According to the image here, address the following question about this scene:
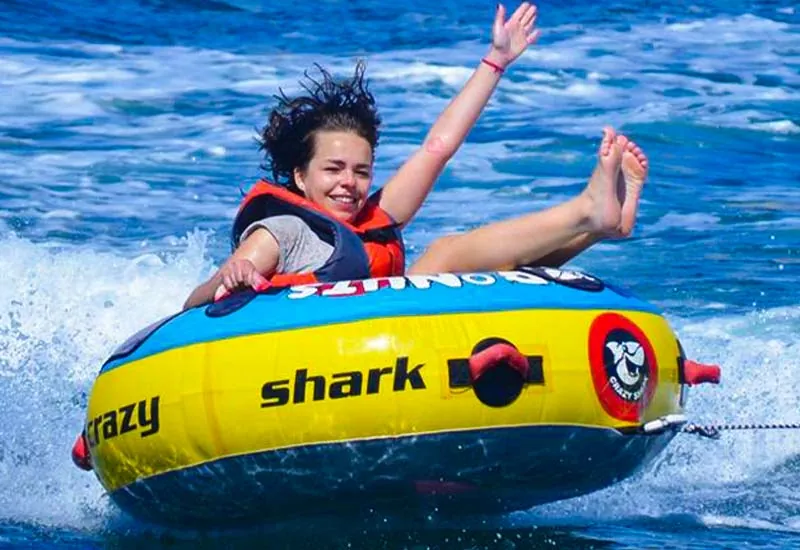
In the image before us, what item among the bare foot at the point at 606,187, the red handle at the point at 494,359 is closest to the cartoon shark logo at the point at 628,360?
the red handle at the point at 494,359

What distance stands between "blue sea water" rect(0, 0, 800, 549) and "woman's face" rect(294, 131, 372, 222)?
93cm

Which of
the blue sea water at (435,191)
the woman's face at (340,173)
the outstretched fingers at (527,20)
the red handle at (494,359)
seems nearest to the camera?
the red handle at (494,359)

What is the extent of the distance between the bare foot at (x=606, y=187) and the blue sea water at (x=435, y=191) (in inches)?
36.1

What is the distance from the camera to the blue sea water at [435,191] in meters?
5.43

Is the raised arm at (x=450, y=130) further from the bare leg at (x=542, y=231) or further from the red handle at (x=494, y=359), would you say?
the red handle at (x=494, y=359)

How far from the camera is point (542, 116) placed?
12.1 metres

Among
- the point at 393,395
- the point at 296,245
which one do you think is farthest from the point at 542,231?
the point at 393,395

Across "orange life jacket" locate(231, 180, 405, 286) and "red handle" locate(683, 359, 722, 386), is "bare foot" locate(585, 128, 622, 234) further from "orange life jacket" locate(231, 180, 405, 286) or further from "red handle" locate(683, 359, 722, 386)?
"orange life jacket" locate(231, 180, 405, 286)

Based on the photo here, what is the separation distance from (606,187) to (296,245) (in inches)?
34.1

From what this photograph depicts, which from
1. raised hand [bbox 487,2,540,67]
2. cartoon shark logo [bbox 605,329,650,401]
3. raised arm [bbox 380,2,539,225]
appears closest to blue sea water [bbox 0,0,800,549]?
cartoon shark logo [bbox 605,329,650,401]

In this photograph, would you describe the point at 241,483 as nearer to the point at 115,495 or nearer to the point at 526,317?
the point at 115,495

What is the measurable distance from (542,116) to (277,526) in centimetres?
765

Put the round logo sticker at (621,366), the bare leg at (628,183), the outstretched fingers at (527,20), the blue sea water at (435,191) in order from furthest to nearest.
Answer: the outstretched fingers at (527,20), the blue sea water at (435,191), the bare leg at (628,183), the round logo sticker at (621,366)

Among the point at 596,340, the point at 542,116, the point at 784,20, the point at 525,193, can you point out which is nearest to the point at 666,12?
the point at 784,20
